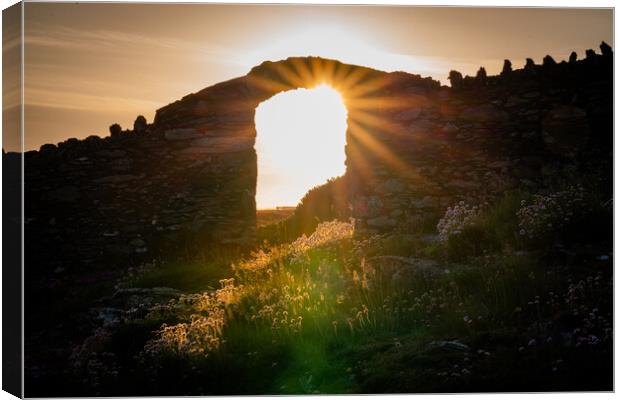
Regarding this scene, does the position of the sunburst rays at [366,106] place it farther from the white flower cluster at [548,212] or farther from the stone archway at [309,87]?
the white flower cluster at [548,212]

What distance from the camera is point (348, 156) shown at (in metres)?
11.9

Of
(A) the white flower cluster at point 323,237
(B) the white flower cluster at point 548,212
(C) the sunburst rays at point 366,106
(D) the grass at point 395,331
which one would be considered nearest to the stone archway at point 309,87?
(C) the sunburst rays at point 366,106

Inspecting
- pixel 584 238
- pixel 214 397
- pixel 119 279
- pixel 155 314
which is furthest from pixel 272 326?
pixel 119 279

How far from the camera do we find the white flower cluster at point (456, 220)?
31.3 feet

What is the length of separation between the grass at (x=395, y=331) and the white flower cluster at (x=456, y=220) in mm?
516

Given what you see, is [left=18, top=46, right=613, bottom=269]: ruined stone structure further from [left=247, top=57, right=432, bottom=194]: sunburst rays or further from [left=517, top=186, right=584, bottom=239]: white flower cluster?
[left=517, top=186, right=584, bottom=239]: white flower cluster

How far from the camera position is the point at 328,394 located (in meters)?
6.72

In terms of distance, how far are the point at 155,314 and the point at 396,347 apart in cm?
292

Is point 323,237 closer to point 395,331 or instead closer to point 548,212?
point 548,212

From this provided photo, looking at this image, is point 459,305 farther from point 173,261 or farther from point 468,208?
point 173,261

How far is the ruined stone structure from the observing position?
11.2 m

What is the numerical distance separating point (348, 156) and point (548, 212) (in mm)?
3680

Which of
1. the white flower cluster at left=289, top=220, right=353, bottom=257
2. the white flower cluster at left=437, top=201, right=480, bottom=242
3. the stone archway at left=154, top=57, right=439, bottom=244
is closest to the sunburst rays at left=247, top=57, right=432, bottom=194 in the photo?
the stone archway at left=154, top=57, right=439, bottom=244

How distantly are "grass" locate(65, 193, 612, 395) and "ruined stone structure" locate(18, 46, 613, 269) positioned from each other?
248cm
